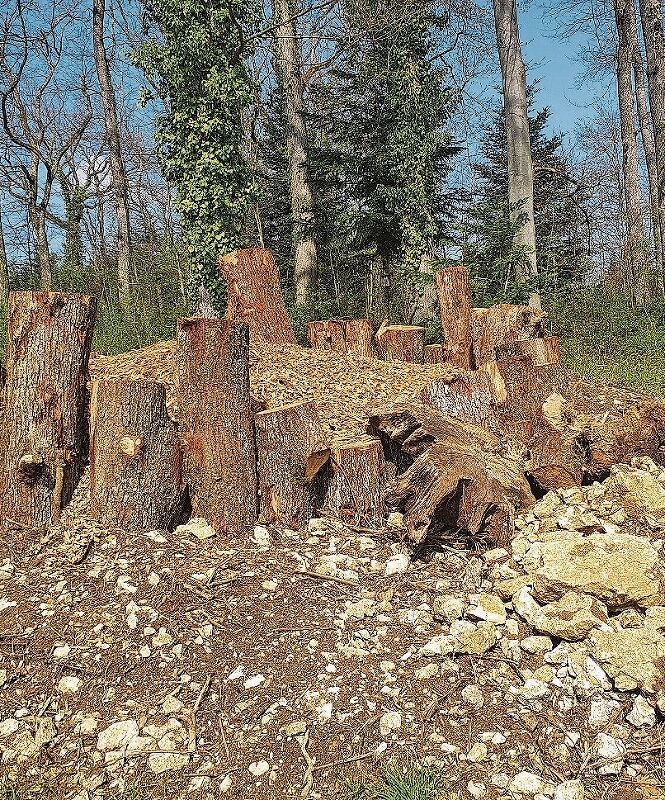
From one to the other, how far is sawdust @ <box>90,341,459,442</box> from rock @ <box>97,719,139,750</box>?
176cm

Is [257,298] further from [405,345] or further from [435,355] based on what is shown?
[435,355]

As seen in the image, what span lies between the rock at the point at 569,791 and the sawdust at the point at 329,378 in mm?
1894

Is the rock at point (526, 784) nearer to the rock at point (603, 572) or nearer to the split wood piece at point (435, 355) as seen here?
the rock at point (603, 572)

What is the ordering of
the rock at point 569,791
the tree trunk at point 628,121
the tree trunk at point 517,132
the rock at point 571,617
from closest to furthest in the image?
the rock at point 569,791
the rock at point 571,617
the tree trunk at point 517,132
the tree trunk at point 628,121

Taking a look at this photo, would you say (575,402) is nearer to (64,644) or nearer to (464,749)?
(464,749)

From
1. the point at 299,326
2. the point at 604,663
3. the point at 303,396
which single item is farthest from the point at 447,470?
the point at 299,326

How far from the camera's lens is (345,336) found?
19.0 ft

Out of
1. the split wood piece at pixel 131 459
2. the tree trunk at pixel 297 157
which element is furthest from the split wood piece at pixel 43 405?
the tree trunk at pixel 297 157

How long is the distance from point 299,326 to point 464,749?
9.51 metres

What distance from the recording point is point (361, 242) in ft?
51.8

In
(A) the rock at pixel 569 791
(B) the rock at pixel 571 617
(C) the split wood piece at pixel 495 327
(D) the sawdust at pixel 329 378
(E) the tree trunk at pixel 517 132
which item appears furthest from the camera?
(E) the tree trunk at pixel 517 132

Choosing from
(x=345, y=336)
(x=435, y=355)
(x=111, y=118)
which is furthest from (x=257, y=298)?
(x=111, y=118)

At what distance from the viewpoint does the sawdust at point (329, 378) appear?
3.99 m

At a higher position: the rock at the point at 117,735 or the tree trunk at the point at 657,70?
the tree trunk at the point at 657,70
